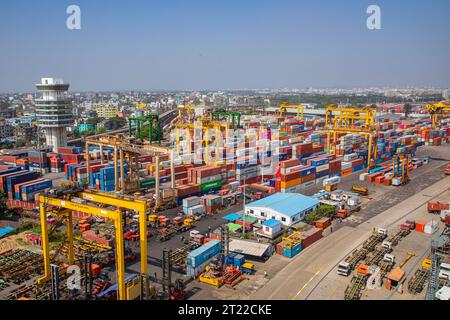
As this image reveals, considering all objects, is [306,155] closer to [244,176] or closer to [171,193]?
[244,176]

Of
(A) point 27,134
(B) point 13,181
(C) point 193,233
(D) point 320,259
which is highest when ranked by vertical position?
(A) point 27,134

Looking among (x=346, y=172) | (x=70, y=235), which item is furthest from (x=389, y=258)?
(x=346, y=172)

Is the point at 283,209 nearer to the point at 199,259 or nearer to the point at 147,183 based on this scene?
the point at 199,259

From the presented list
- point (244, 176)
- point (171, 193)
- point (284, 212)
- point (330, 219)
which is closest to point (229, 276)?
point (284, 212)

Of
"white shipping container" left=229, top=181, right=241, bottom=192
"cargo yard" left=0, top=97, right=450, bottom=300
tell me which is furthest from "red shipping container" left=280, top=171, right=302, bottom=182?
"white shipping container" left=229, top=181, right=241, bottom=192

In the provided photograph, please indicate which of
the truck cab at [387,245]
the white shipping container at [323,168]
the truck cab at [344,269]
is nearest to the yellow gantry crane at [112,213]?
the truck cab at [344,269]
